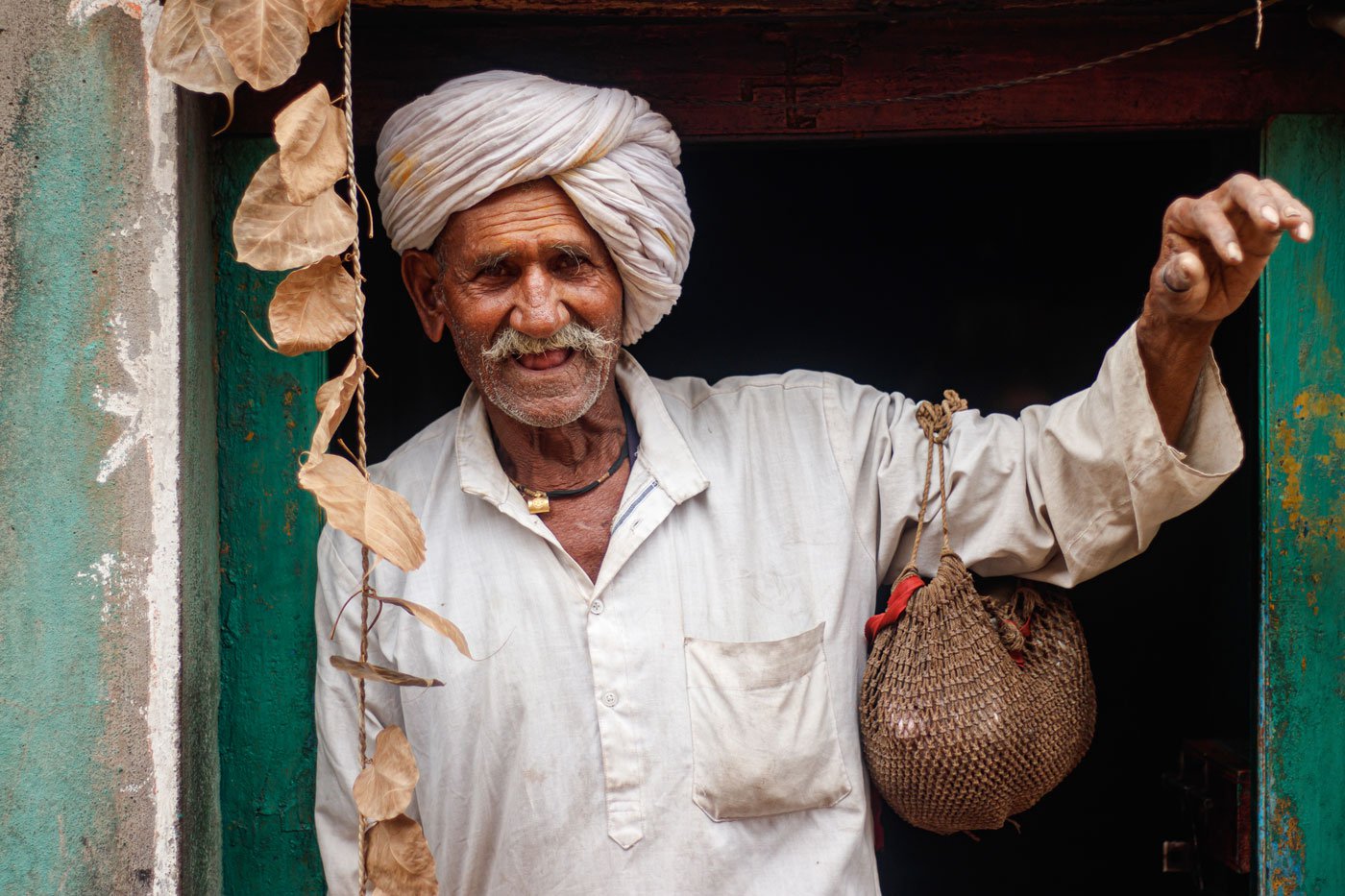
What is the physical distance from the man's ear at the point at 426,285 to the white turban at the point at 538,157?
44 mm

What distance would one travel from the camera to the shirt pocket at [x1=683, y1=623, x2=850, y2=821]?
1720mm

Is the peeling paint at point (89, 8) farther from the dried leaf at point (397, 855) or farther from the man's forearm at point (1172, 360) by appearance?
the man's forearm at point (1172, 360)

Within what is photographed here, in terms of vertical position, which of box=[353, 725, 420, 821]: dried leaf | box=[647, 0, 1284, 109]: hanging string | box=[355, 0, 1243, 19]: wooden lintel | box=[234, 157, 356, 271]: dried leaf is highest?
box=[355, 0, 1243, 19]: wooden lintel

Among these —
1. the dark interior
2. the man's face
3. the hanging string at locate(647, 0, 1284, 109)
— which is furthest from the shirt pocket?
the dark interior

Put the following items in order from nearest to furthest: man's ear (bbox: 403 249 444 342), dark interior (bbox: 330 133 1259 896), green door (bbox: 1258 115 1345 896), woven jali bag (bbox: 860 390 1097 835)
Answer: woven jali bag (bbox: 860 390 1097 835) < green door (bbox: 1258 115 1345 896) < man's ear (bbox: 403 249 444 342) < dark interior (bbox: 330 133 1259 896)

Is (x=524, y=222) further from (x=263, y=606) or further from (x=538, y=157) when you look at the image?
(x=263, y=606)

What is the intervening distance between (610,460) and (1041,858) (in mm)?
2105

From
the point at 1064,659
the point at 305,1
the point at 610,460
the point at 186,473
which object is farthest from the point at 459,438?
the point at 1064,659

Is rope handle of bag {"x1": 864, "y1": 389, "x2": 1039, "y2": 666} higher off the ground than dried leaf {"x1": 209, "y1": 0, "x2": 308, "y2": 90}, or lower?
lower

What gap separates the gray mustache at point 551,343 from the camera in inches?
70.3

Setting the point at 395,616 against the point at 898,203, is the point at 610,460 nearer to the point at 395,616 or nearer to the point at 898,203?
the point at 395,616

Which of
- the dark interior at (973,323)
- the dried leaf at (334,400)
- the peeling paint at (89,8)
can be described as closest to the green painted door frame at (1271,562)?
the peeling paint at (89,8)

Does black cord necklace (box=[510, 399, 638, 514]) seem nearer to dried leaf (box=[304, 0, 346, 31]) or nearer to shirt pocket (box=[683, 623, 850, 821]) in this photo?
shirt pocket (box=[683, 623, 850, 821])

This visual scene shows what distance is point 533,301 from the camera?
1.77 metres
